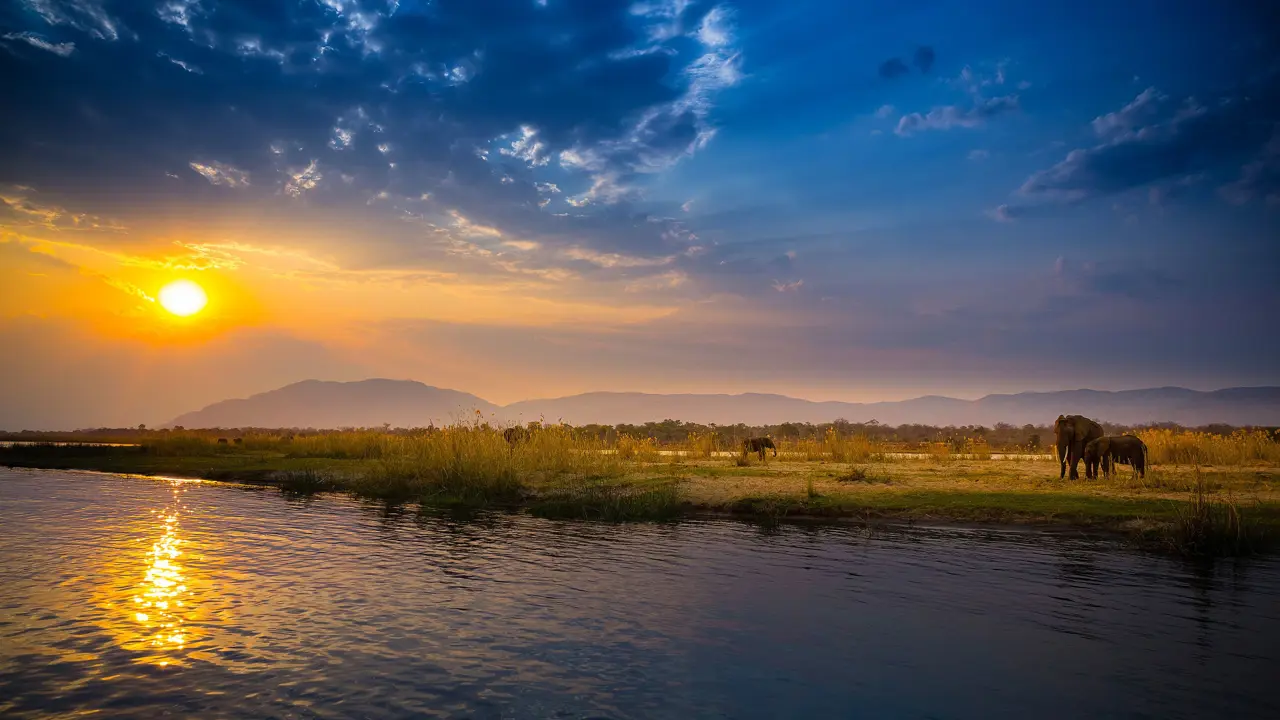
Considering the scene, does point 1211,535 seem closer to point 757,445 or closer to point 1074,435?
point 1074,435

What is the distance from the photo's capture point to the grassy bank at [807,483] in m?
18.2

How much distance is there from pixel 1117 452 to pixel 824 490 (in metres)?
10.2

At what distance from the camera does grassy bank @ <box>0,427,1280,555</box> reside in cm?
1820

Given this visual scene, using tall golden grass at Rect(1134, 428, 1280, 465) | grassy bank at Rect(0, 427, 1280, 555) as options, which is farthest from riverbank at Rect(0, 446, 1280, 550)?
tall golden grass at Rect(1134, 428, 1280, 465)

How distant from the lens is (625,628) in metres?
10.1

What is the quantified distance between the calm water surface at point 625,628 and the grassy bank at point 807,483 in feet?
8.64

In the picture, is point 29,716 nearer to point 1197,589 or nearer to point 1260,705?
point 1260,705

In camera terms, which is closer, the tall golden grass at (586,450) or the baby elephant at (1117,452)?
the baby elephant at (1117,452)

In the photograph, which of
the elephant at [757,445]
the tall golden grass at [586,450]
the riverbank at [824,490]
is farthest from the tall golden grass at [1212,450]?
the elephant at [757,445]

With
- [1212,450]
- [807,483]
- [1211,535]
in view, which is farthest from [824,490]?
[1212,450]

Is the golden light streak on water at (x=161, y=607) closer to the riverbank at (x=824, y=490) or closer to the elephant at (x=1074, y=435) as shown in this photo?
the riverbank at (x=824, y=490)

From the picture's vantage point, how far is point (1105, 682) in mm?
8203

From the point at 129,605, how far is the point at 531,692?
7068 mm

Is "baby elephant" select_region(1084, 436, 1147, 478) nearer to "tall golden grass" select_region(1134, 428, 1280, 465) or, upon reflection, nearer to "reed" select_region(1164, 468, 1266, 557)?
"tall golden grass" select_region(1134, 428, 1280, 465)
